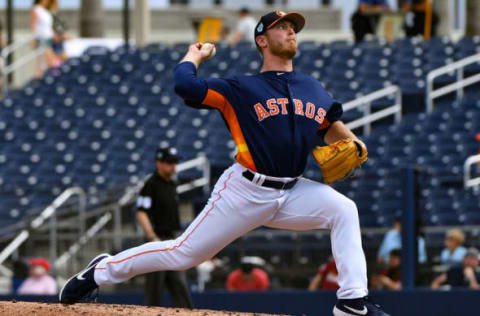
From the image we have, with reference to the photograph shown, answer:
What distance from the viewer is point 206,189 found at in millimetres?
10586

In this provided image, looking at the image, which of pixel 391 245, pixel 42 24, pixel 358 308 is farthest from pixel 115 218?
pixel 42 24

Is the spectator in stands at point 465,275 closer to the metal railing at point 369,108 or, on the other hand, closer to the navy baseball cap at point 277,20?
the metal railing at point 369,108

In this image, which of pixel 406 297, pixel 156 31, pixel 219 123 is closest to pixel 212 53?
pixel 406 297

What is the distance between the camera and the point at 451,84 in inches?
599

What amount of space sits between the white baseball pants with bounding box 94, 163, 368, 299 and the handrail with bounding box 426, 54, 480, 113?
32.6ft

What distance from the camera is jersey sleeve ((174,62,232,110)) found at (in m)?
4.94

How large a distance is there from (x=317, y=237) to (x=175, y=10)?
979 inches

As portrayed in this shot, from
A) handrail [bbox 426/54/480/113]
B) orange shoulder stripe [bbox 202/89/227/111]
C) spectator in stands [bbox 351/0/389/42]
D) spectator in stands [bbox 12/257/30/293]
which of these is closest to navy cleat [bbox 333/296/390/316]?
orange shoulder stripe [bbox 202/89/227/111]

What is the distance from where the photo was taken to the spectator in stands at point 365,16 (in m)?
17.3

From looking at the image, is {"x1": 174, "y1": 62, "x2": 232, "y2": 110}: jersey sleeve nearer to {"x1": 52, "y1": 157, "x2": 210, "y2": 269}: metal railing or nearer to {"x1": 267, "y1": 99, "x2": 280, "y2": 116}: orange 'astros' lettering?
{"x1": 267, "y1": 99, "x2": 280, "y2": 116}: orange 'astros' lettering

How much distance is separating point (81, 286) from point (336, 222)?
1.44 m

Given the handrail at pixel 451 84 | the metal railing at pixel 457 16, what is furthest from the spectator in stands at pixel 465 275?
the metal railing at pixel 457 16

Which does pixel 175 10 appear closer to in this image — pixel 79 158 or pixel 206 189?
pixel 79 158

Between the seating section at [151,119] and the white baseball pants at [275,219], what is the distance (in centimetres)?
625
